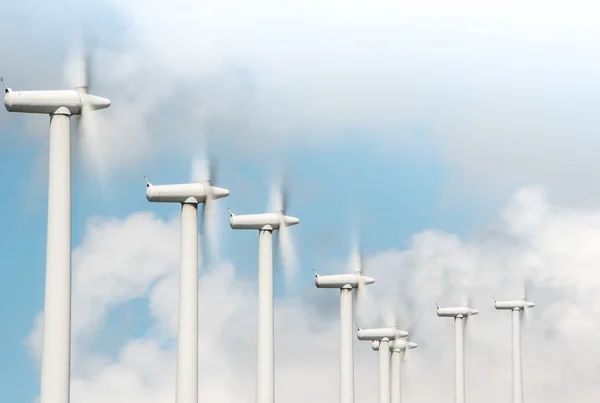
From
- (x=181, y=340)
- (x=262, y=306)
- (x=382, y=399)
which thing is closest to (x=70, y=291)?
(x=181, y=340)

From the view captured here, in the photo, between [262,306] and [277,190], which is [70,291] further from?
[277,190]

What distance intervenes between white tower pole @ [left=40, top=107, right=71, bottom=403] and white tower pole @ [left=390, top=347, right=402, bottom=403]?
364 ft

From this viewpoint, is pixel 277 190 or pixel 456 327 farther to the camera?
pixel 456 327

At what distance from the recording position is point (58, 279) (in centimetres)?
7094

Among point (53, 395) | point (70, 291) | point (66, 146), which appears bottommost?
point (53, 395)

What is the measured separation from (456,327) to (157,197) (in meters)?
83.6

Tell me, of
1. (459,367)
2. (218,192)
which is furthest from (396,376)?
(218,192)

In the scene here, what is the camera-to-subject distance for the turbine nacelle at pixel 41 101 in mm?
72812

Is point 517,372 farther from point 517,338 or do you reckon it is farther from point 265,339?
point 265,339

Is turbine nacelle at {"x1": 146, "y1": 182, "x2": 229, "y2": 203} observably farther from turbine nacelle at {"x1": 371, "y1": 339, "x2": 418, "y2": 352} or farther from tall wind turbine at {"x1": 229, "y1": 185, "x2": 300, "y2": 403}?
turbine nacelle at {"x1": 371, "y1": 339, "x2": 418, "y2": 352}

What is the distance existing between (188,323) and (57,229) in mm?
26240

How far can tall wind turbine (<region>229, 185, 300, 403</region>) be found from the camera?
113625mm

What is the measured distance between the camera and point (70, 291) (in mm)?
71500

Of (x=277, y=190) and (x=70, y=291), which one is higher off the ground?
(x=277, y=190)
